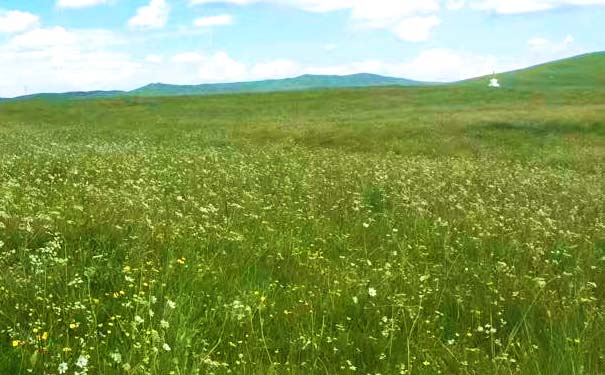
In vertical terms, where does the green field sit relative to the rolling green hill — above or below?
below

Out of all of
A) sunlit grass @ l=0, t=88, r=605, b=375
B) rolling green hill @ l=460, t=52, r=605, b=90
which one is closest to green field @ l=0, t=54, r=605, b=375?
sunlit grass @ l=0, t=88, r=605, b=375

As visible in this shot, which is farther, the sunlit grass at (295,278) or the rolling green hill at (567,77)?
the rolling green hill at (567,77)

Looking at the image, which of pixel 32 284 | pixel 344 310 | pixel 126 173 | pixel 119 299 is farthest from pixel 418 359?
pixel 126 173

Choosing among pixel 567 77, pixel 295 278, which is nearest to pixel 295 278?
pixel 295 278

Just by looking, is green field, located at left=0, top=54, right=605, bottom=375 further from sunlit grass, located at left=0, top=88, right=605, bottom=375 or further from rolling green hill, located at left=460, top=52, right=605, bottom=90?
rolling green hill, located at left=460, top=52, right=605, bottom=90

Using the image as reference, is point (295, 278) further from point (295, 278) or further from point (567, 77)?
point (567, 77)

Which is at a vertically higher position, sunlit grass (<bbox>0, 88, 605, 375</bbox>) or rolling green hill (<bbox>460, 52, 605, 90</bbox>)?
rolling green hill (<bbox>460, 52, 605, 90</bbox>)

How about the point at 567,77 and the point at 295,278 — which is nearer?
the point at 295,278

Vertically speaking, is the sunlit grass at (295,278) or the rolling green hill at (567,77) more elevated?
the rolling green hill at (567,77)

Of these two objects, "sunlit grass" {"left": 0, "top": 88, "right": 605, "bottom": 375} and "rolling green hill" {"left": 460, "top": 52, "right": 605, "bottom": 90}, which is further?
"rolling green hill" {"left": 460, "top": 52, "right": 605, "bottom": 90}

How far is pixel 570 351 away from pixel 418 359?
3.73 ft

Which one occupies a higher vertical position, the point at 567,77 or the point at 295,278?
the point at 567,77

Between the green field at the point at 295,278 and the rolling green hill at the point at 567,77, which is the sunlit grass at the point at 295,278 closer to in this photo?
the green field at the point at 295,278

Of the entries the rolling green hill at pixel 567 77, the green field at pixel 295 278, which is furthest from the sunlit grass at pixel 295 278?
the rolling green hill at pixel 567 77
